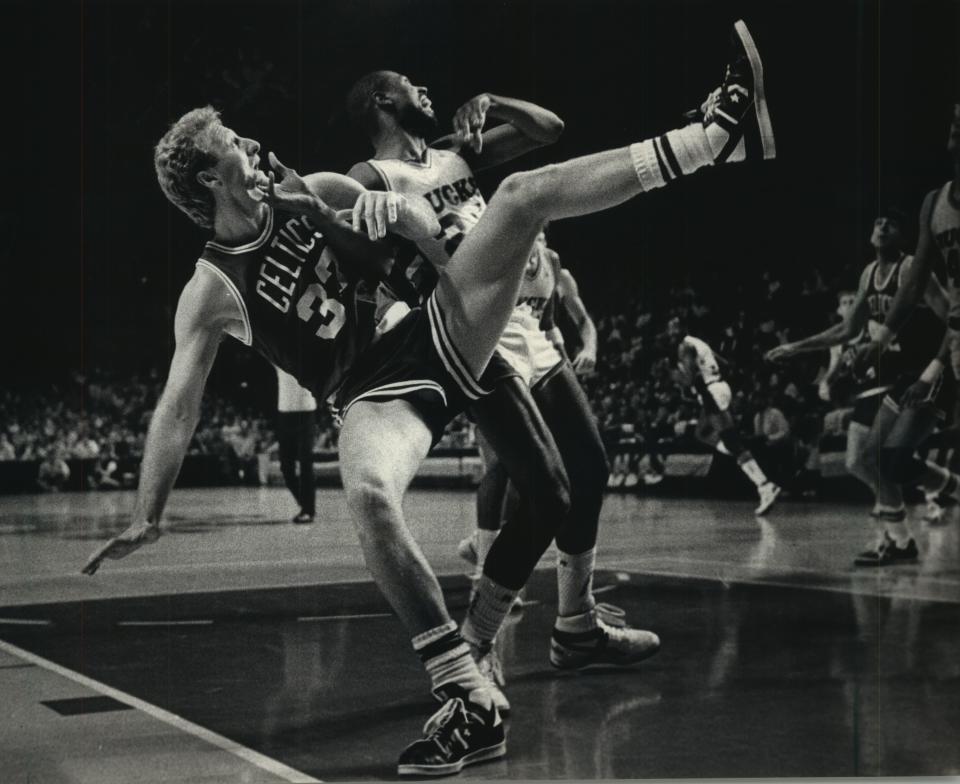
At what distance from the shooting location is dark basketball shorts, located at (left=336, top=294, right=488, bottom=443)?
260 cm

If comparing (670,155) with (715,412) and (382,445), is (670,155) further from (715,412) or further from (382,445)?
(715,412)

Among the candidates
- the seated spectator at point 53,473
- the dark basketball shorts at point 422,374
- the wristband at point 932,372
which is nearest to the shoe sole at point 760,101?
the dark basketball shorts at point 422,374

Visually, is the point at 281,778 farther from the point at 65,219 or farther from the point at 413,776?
the point at 65,219

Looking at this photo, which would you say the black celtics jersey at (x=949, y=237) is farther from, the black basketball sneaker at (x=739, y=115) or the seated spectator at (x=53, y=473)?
the seated spectator at (x=53, y=473)

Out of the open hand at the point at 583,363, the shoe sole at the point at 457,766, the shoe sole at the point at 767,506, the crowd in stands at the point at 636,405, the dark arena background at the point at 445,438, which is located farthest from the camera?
the shoe sole at the point at 767,506

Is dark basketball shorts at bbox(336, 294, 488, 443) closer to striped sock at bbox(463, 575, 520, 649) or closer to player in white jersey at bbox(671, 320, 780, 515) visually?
striped sock at bbox(463, 575, 520, 649)

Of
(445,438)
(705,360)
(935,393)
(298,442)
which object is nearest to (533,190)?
(445,438)

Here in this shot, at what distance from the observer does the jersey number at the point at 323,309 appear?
2701 millimetres

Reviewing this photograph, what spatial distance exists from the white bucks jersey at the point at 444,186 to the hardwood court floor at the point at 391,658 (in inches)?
33.7

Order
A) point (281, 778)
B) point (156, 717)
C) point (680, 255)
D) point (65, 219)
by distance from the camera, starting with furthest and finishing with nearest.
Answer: point (680, 255), point (65, 219), point (156, 717), point (281, 778)

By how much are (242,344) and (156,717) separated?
0.95 m

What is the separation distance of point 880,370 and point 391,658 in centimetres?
218

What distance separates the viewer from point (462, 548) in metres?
3.42

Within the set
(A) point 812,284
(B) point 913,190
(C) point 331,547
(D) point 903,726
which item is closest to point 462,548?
(C) point 331,547
